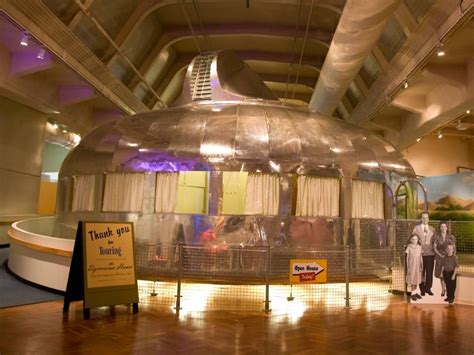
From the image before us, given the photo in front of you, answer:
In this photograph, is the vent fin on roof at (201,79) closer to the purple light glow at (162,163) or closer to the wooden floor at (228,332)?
the purple light glow at (162,163)

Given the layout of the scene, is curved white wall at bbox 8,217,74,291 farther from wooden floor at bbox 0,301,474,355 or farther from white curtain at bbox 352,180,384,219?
white curtain at bbox 352,180,384,219

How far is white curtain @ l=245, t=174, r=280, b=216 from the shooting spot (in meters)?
8.12

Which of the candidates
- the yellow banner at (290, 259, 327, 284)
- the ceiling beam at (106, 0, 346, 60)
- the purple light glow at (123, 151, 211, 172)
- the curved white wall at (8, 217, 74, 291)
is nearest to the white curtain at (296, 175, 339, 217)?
Result: the yellow banner at (290, 259, 327, 284)

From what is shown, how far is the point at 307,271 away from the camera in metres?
6.47

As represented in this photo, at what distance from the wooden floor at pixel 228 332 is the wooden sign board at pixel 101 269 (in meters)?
0.25

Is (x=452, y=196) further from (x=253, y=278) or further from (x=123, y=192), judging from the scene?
(x=123, y=192)

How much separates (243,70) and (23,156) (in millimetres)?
7840

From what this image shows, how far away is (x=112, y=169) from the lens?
8.72 metres

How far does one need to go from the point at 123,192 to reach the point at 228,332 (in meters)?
4.79

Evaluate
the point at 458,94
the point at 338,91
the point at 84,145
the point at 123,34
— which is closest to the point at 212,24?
the point at 123,34

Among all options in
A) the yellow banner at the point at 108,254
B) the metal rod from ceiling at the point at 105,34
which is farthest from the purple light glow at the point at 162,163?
the metal rod from ceiling at the point at 105,34

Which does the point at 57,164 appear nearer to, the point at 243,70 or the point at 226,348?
the point at 243,70

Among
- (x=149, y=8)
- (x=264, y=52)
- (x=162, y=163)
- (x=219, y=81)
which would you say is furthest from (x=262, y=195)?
(x=264, y=52)

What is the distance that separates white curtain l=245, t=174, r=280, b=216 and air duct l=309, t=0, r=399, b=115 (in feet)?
11.6
